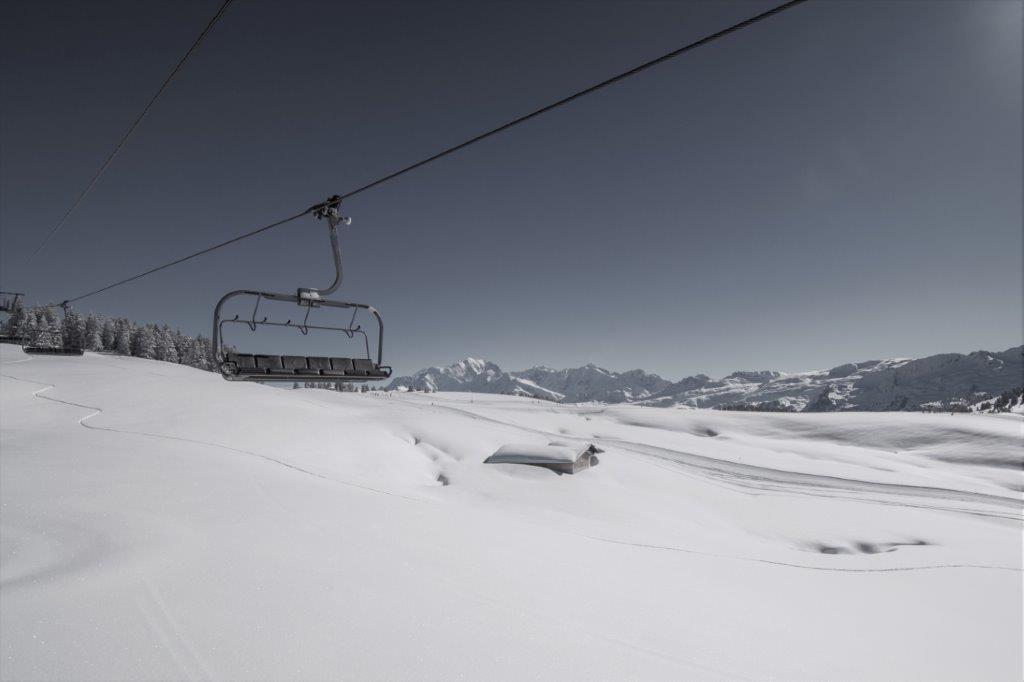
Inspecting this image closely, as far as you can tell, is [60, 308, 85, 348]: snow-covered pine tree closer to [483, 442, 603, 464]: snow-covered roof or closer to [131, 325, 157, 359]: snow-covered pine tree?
[131, 325, 157, 359]: snow-covered pine tree

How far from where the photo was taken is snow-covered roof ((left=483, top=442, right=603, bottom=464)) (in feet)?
77.4

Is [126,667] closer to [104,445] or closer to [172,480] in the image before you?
[172,480]

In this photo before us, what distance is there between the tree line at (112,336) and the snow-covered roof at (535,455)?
65877 mm

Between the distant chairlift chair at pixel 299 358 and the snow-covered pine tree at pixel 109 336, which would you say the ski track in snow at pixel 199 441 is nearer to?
the distant chairlift chair at pixel 299 358

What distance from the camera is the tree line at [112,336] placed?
66.9m

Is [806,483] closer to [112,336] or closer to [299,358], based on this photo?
[299,358]

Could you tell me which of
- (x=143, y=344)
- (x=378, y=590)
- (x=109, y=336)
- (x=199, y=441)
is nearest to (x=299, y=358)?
(x=378, y=590)

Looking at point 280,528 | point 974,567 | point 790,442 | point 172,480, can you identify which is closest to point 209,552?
point 280,528

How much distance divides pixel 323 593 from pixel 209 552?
6.31 feet

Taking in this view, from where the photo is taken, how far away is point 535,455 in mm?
Result: 23922

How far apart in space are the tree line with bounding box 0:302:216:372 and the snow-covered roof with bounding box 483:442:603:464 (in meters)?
65.9

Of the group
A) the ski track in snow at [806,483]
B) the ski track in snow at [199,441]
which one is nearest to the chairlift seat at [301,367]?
the ski track in snow at [199,441]

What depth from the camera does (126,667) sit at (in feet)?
11.2

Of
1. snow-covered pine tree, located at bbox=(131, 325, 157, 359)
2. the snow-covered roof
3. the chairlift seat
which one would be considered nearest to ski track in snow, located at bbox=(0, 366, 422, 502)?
the chairlift seat
